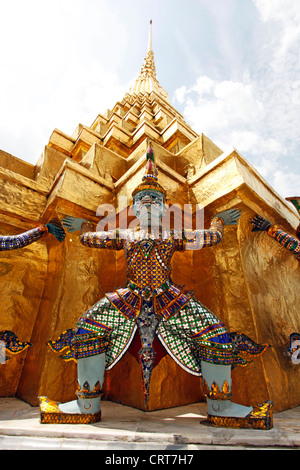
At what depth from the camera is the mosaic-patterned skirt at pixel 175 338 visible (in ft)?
6.81

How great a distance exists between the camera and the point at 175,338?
85.5 inches

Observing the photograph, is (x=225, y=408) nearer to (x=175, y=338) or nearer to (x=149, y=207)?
(x=175, y=338)

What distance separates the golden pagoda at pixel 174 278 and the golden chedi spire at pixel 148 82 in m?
9.76

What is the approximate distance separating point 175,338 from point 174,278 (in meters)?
1.11

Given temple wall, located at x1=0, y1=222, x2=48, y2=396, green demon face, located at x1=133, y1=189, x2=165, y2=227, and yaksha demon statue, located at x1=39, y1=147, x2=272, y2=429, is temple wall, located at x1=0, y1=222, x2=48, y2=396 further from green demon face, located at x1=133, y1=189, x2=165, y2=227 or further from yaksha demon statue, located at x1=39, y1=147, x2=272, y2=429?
green demon face, located at x1=133, y1=189, x2=165, y2=227

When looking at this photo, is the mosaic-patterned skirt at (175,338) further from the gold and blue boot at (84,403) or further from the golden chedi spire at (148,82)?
the golden chedi spire at (148,82)

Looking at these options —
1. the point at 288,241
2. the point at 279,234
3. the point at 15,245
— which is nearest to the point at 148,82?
the point at 279,234

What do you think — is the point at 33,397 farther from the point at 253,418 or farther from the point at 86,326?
the point at 253,418

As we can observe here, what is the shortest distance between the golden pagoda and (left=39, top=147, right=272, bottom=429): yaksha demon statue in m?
0.31

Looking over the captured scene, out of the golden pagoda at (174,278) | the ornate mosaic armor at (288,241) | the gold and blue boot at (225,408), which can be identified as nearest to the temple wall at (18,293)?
the golden pagoda at (174,278)

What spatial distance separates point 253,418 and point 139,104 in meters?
10.4

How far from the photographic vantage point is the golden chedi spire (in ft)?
41.4

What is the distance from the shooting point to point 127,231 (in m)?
2.63
